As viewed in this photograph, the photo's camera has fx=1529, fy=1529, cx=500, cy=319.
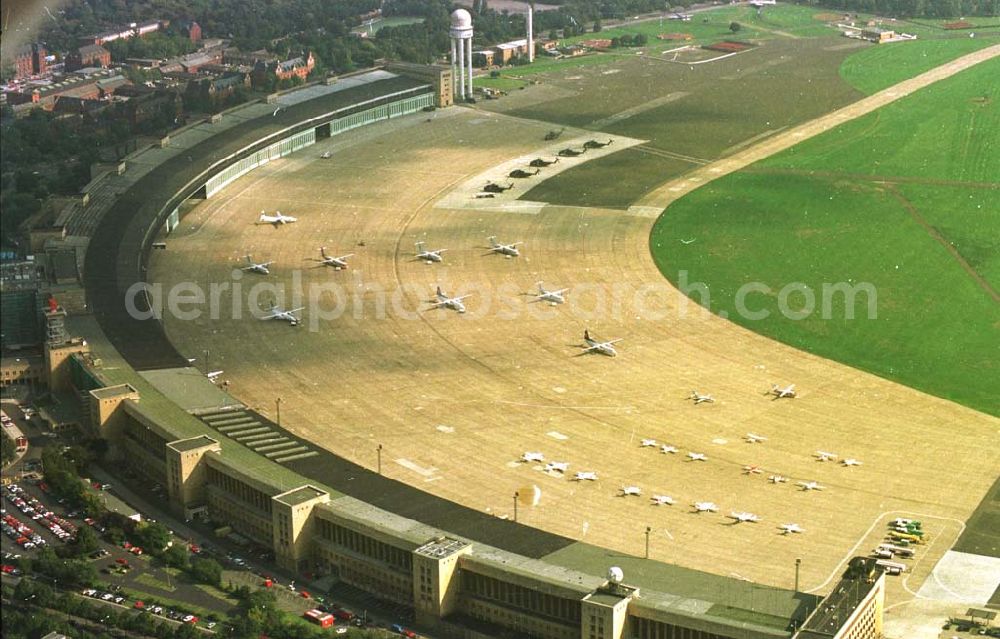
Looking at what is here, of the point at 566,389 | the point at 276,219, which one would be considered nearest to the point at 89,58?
the point at 276,219

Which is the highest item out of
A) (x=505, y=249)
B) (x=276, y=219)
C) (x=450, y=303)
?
(x=276, y=219)

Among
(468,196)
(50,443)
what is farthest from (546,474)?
(468,196)

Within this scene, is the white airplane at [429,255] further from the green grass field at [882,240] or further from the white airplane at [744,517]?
the white airplane at [744,517]

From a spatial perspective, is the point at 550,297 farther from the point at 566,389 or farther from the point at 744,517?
the point at 744,517

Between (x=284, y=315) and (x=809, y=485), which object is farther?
(x=284, y=315)

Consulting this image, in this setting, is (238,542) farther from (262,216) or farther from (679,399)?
(262,216)

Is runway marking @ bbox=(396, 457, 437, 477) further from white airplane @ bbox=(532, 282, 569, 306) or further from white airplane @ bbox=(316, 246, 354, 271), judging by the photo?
white airplane @ bbox=(316, 246, 354, 271)
